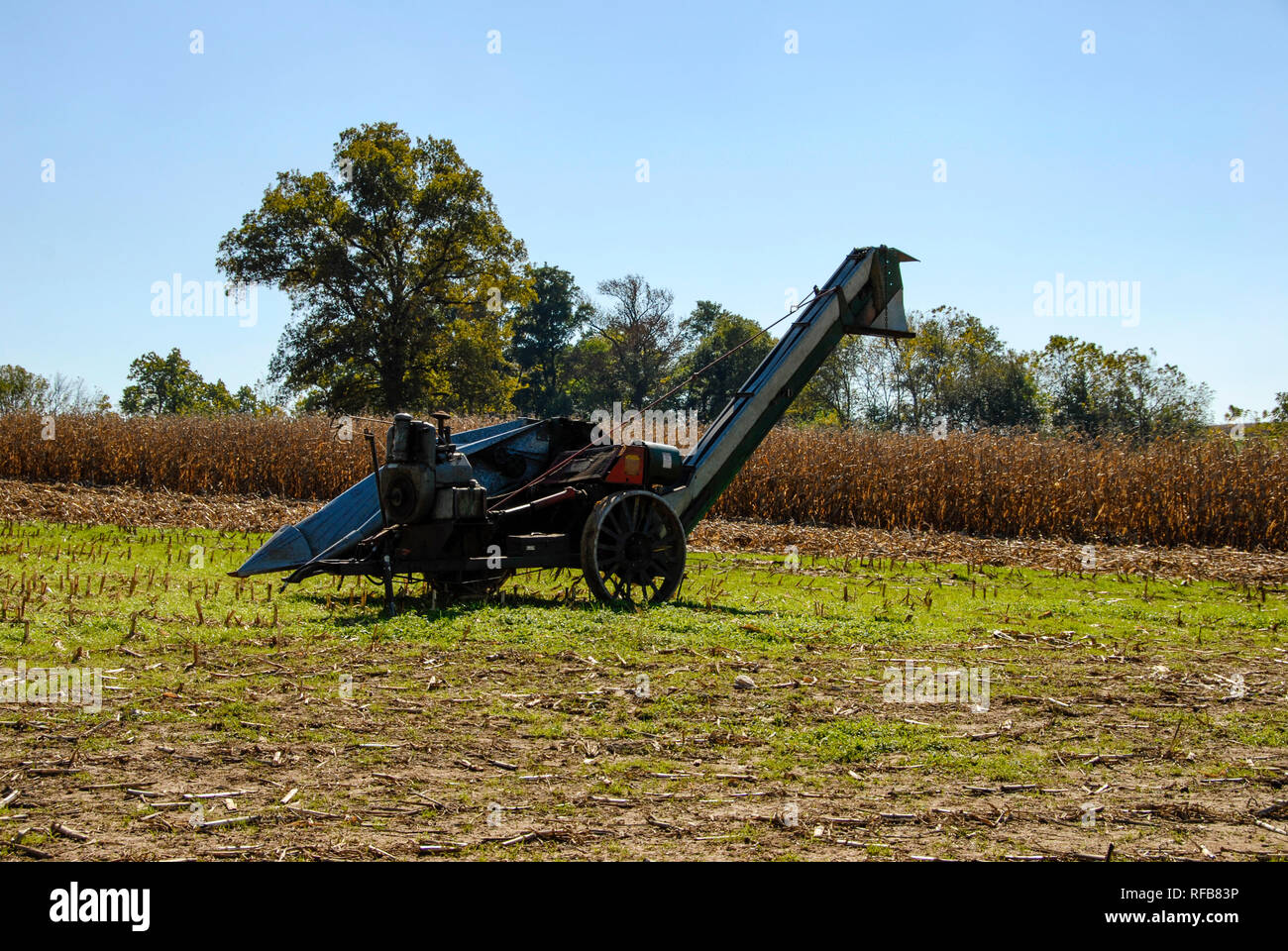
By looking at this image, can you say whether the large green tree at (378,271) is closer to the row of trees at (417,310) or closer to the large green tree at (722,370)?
the row of trees at (417,310)

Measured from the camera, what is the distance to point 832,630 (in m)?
10.2

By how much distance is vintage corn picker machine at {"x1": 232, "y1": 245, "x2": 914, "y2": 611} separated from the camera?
33.1 feet

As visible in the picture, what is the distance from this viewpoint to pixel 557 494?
11195 mm

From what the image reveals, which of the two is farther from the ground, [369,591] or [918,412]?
[918,412]

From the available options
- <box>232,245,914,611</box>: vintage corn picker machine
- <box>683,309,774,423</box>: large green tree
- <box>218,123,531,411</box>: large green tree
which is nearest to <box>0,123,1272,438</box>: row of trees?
<box>218,123,531,411</box>: large green tree

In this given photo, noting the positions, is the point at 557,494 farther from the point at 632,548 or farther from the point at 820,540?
the point at 820,540

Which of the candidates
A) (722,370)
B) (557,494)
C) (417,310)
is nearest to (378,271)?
(417,310)

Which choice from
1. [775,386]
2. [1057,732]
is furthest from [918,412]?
[1057,732]

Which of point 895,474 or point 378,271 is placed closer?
point 895,474

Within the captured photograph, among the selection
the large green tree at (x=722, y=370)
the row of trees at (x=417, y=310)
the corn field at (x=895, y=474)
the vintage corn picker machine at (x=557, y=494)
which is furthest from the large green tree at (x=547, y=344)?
the vintage corn picker machine at (x=557, y=494)

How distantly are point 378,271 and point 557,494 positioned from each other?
40.9 metres

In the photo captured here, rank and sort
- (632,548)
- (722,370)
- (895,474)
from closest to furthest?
(632,548) < (895,474) < (722,370)
